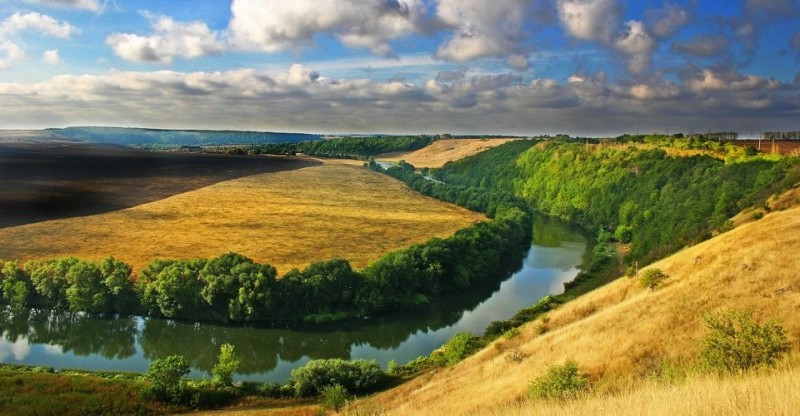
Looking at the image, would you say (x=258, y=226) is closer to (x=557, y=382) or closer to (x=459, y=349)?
(x=459, y=349)

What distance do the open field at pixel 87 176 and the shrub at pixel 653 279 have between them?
77513 millimetres

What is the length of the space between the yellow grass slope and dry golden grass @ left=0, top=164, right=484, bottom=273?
3742 centimetres

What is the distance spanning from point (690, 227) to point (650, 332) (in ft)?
149

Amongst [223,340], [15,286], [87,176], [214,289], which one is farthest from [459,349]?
[87,176]

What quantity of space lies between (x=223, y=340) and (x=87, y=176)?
67487 mm

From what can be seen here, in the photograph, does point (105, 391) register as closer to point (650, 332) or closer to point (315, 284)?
point (315, 284)

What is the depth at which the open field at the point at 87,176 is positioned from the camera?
81062 mm

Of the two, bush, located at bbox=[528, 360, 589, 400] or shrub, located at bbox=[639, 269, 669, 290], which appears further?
shrub, located at bbox=[639, 269, 669, 290]

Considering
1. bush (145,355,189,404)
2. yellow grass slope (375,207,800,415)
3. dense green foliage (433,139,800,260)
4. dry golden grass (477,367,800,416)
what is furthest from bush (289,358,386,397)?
dense green foliage (433,139,800,260)

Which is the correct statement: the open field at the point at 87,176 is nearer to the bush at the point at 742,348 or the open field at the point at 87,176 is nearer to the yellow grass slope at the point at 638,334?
the yellow grass slope at the point at 638,334

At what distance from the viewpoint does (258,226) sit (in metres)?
83.7

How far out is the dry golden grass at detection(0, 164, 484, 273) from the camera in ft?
222

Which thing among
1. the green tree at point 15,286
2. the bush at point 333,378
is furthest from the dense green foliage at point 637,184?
the green tree at point 15,286

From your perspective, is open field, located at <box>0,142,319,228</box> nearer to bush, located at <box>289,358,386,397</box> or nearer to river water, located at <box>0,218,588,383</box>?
river water, located at <box>0,218,588,383</box>
